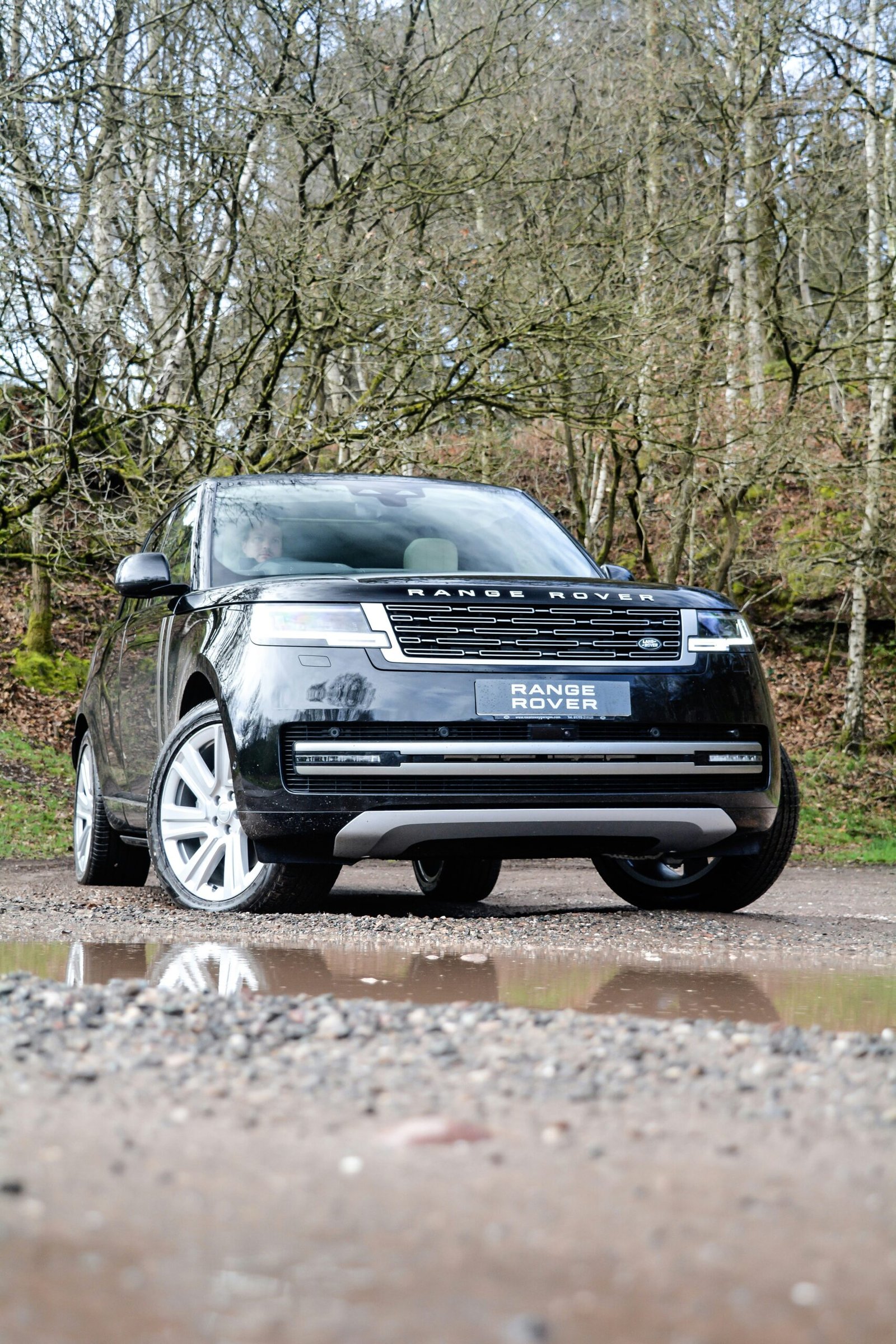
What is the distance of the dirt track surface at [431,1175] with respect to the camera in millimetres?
1820

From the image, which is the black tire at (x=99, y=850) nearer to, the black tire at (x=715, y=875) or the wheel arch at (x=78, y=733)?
the wheel arch at (x=78, y=733)

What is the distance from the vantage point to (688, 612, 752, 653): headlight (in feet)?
20.7

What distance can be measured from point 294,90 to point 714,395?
604cm

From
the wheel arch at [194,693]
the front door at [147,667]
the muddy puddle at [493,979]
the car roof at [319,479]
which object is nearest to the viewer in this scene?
the muddy puddle at [493,979]

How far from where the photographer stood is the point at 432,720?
581cm

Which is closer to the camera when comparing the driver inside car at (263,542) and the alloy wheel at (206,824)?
the alloy wheel at (206,824)

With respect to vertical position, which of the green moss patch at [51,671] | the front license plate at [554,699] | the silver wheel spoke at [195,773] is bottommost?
the green moss patch at [51,671]

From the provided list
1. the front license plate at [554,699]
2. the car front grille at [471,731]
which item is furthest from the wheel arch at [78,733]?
the front license plate at [554,699]

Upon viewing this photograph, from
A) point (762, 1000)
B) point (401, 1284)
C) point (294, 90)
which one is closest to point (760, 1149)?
point (401, 1284)

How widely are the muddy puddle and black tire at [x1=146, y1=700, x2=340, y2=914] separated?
0.81m

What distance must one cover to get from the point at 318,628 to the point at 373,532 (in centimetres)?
132

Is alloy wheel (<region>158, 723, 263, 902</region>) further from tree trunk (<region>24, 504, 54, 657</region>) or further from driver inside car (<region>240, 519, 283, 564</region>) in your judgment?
tree trunk (<region>24, 504, 54, 657</region>)

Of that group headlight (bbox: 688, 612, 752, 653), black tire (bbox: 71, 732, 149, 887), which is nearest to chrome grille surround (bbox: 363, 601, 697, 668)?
headlight (bbox: 688, 612, 752, 653)

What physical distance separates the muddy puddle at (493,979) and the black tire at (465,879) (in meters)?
2.77
